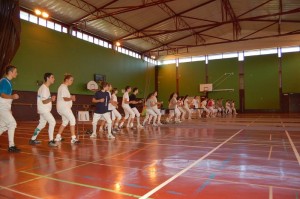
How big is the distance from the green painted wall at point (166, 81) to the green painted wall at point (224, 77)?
4.61 metres

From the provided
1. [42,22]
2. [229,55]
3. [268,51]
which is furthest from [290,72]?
[42,22]

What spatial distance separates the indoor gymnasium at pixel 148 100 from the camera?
3041mm

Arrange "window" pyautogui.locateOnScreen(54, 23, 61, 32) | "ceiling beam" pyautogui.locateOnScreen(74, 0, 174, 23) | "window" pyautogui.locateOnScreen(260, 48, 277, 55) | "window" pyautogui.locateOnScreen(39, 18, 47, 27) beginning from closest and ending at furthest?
"ceiling beam" pyautogui.locateOnScreen(74, 0, 174, 23) < "window" pyautogui.locateOnScreen(39, 18, 47, 27) < "window" pyautogui.locateOnScreen(54, 23, 61, 32) < "window" pyautogui.locateOnScreen(260, 48, 277, 55)

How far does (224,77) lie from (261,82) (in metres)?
3.96

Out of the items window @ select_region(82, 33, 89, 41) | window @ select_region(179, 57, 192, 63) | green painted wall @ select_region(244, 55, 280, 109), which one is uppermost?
window @ select_region(82, 33, 89, 41)

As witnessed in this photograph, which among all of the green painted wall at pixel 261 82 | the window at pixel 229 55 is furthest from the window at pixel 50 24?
the green painted wall at pixel 261 82

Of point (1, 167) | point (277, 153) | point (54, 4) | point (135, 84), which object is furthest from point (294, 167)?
point (135, 84)

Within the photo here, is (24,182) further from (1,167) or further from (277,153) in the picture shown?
(277,153)

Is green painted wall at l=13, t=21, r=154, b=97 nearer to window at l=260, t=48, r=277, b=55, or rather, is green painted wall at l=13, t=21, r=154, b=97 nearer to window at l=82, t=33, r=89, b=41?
window at l=82, t=33, r=89, b=41

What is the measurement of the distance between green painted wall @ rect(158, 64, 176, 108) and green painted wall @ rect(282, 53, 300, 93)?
1222 cm

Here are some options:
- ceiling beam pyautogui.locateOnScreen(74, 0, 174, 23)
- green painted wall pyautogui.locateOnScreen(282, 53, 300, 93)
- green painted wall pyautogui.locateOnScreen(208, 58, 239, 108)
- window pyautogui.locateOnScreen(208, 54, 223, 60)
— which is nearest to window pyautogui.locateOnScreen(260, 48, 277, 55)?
green painted wall pyautogui.locateOnScreen(282, 53, 300, 93)

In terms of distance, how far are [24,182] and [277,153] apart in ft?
13.9

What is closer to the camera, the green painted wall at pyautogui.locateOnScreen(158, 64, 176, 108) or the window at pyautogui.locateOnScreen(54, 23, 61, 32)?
the window at pyautogui.locateOnScreen(54, 23, 61, 32)

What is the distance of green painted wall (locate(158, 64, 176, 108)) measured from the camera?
101 ft
